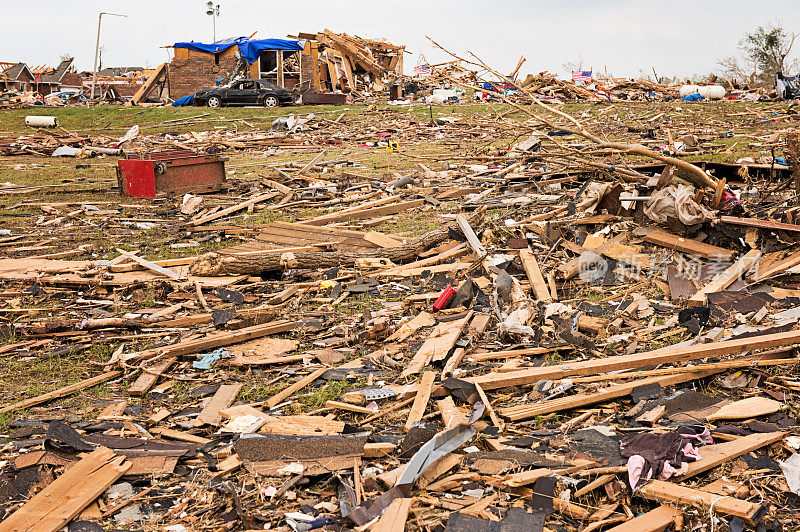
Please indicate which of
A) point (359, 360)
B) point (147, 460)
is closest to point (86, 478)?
point (147, 460)

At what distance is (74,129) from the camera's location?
27.4 m

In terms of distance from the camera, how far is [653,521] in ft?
10.7

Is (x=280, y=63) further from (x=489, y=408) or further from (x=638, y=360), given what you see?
(x=489, y=408)

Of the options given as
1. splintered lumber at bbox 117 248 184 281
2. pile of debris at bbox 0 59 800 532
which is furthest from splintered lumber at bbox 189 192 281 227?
splintered lumber at bbox 117 248 184 281

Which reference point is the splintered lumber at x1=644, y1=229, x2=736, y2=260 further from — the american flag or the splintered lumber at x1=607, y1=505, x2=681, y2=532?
the american flag

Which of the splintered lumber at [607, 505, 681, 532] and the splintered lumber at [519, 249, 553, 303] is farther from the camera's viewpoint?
the splintered lumber at [519, 249, 553, 303]

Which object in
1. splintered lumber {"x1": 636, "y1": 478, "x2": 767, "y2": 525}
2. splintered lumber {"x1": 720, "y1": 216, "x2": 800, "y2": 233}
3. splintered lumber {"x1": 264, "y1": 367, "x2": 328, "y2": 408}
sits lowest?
splintered lumber {"x1": 264, "y1": 367, "x2": 328, "y2": 408}

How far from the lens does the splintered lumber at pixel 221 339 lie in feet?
19.0

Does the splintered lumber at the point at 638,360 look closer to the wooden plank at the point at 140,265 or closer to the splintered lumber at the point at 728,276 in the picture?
the splintered lumber at the point at 728,276

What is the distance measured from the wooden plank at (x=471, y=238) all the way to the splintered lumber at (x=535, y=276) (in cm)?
48

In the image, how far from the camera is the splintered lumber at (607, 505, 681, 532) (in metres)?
3.22

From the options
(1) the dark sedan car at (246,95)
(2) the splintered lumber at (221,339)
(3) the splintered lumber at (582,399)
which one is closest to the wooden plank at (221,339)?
(2) the splintered lumber at (221,339)

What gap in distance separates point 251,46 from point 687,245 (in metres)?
36.1

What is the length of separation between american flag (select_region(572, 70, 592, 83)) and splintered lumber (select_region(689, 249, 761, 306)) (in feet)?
119
